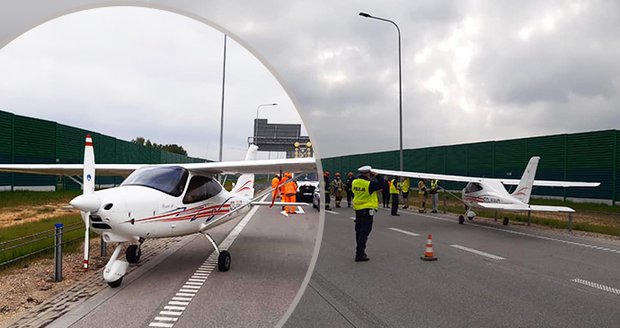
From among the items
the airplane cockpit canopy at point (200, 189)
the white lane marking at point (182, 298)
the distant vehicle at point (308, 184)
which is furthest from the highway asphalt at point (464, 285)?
the airplane cockpit canopy at point (200, 189)

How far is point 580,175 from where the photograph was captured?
26188 mm

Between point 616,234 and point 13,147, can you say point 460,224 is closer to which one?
point 616,234

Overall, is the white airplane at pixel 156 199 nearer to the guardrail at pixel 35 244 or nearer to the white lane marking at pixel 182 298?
the guardrail at pixel 35 244

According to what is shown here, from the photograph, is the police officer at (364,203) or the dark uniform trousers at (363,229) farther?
the dark uniform trousers at (363,229)

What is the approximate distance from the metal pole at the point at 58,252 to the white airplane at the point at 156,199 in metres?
0.16

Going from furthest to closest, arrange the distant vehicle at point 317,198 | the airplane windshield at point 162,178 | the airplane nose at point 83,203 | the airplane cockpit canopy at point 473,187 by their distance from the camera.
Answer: the airplane cockpit canopy at point 473,187, the airplane windshield at point 162,178, the airplane nose at point 83,203, the distant vehicle at point 317,198

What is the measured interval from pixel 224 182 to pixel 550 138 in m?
28.3

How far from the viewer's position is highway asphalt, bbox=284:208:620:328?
214 inches

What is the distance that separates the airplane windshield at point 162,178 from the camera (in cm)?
404

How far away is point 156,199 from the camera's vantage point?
470 centimetres

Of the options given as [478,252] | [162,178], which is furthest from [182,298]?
[478,252]

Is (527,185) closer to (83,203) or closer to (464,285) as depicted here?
(464,285)

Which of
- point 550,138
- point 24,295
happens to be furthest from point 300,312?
point 550,138

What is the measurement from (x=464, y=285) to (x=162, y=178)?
5.09 metres
